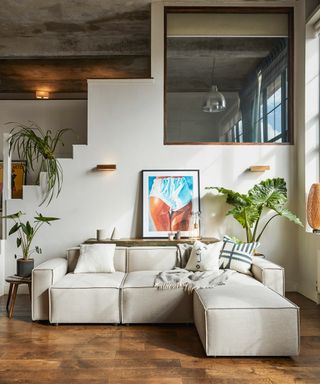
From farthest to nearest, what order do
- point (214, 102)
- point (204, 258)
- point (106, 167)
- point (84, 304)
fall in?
point (214, 102), point (106, 167), point (204, 258), point (84, 304)

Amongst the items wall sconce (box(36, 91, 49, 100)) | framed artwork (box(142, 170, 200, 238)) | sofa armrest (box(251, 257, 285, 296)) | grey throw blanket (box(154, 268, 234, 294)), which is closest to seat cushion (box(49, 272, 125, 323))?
grey throw blanket (box(154, 268, 234, 294))

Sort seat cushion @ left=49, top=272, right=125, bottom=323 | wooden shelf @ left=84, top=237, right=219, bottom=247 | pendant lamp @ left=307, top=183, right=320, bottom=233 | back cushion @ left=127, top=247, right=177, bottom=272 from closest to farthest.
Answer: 1. seat cushion @ left=49, top=272, right=125, bottom=323
2. back cushion @ left=127, top=247, right=177, bottom=272
3. pendant lamp @ left=307, top=183, right=320, bottom=233
4. wooden shelf @ left=84, top=237, right=219, bottom=247

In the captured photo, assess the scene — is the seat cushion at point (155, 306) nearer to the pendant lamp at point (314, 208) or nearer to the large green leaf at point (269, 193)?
the large green leaf at point (269, 193)

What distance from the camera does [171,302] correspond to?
4508 millimetres

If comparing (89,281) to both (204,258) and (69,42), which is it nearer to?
(204,258)

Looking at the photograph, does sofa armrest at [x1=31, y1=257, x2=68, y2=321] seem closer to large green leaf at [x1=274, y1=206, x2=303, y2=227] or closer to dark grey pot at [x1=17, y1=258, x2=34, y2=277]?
dark grey pot at [x1=17, y1=258, x2=34, y2=277]

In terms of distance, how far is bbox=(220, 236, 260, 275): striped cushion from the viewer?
5.02m

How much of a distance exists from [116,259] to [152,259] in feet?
1.33

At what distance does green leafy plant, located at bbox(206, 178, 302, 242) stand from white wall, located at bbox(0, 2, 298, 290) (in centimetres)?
25

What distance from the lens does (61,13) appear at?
6711 mm

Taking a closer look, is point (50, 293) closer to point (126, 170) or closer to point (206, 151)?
point (126, 170)

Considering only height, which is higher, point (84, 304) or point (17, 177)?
point (17, 177)

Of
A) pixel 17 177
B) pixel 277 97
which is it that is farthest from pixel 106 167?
pixel 277 97

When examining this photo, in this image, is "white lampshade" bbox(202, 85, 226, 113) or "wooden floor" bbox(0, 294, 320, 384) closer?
"wooden floor" bbox(0, 294, 320, 384)
